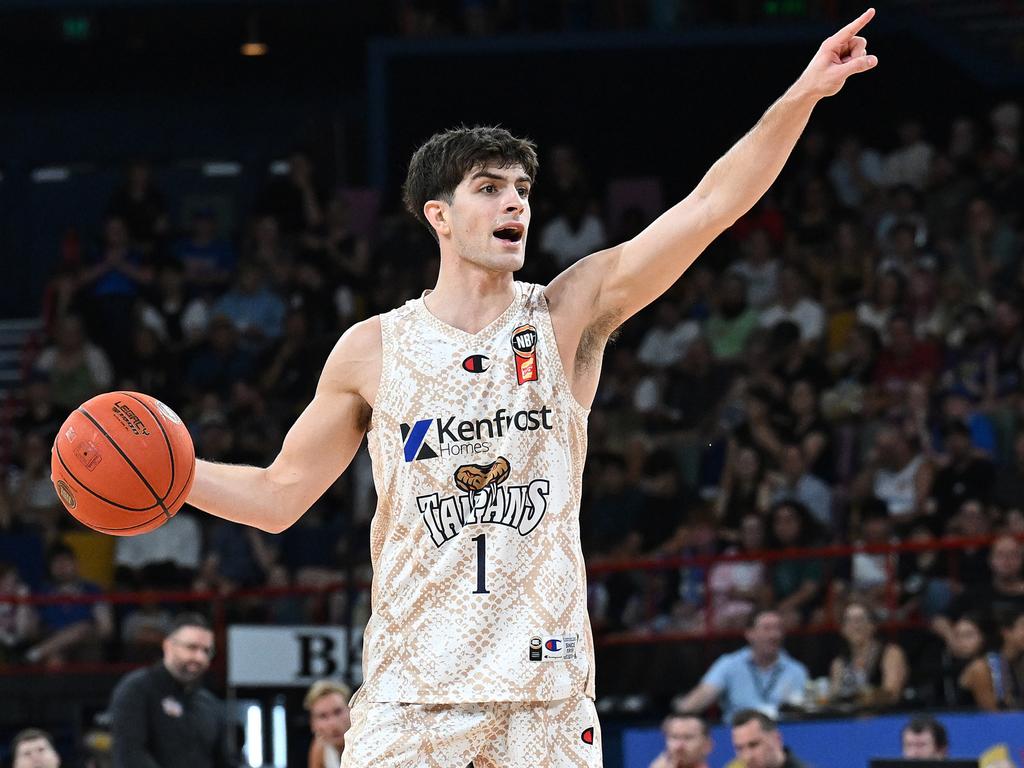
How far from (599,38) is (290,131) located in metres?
5.05

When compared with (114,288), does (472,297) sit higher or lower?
lower

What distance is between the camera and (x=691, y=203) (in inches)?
175

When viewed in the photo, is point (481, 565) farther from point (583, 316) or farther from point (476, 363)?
point (583, 316)

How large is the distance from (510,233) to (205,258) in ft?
44.6

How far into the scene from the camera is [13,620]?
13766mm

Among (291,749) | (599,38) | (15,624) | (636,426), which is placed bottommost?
(291,749)

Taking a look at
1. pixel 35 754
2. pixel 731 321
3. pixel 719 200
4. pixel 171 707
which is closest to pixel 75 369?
pixel 731 321

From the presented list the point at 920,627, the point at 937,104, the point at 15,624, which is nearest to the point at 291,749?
the point at 15,624

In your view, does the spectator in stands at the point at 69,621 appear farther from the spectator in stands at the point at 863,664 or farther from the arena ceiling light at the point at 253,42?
the arena ceiling light at the point at 253,42

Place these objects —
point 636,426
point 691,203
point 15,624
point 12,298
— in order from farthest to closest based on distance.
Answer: point 12,298
point 636,426
point 15,624
point 691,203

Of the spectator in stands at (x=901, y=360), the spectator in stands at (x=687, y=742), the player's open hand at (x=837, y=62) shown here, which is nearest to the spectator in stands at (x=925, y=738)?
the spectator in stands at (x=687, y=742)

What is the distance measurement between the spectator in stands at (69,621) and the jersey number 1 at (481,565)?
9.42 m

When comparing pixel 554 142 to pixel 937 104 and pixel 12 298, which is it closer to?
pixel 937 104

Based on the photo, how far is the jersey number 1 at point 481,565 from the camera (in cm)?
437
